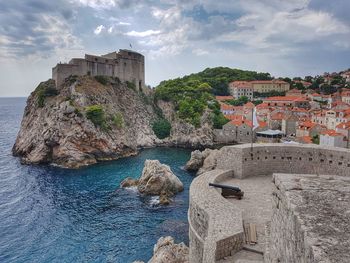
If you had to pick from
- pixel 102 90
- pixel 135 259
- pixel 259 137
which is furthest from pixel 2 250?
pixel 259 137

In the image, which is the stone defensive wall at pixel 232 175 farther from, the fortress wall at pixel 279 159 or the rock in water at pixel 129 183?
the rock in water at pixel 129 183

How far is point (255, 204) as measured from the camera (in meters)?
13.0

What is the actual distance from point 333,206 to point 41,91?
4791cm

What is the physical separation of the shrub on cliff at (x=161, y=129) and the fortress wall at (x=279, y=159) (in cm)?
3248

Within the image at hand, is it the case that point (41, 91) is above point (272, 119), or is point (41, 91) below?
above

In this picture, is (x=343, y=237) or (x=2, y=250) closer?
(x=343, y=237)

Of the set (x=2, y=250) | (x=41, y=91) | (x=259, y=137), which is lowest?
(x=2, y=250)

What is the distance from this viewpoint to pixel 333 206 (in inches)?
127

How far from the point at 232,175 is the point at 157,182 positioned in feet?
28.8

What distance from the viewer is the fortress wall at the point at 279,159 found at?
52.0ft

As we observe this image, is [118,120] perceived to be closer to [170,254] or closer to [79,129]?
[79,129]

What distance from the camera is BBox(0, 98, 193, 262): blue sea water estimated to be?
53.4ft

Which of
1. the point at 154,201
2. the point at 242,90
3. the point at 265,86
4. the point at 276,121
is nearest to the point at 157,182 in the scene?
the point at 154,201

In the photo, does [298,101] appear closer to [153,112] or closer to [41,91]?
[153,112]
